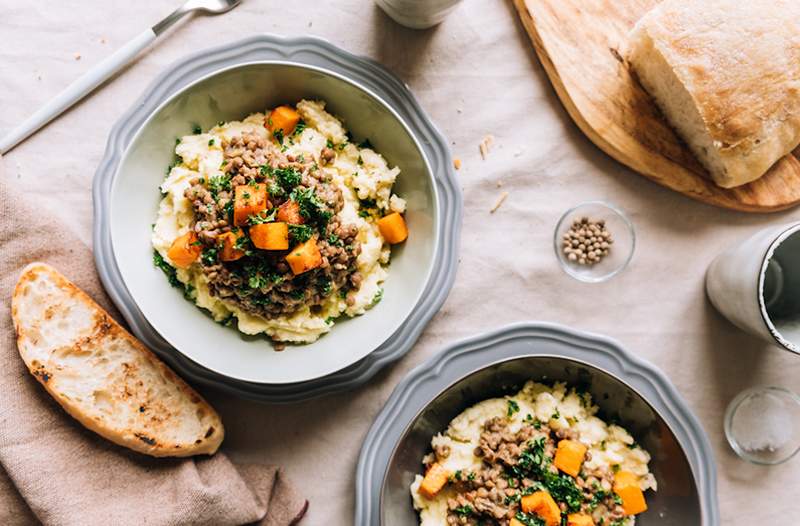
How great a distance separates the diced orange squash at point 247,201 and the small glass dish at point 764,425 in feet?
8.19

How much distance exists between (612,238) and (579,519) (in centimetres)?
134

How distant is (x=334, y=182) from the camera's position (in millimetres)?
3053

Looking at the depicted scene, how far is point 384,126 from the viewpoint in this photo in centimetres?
310

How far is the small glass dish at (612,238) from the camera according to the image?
3.48 meters

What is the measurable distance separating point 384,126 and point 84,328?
64.1 inches

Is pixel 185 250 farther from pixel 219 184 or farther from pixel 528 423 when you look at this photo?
pixel 528 423

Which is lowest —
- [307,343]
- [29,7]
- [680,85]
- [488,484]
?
[488,484]

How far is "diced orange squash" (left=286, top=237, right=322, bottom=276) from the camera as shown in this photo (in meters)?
2.82

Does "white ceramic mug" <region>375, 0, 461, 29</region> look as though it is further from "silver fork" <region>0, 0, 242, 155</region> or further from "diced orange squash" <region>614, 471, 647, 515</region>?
"diced orange squash" <region>614, 471, 647, 515</region>

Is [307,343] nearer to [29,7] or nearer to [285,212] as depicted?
[285,212]

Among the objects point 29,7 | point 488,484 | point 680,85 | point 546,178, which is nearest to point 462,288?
point 546,178

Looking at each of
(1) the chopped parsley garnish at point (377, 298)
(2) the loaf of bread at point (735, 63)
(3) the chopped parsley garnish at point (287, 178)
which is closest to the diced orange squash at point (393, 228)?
(1) the chopped parsley garnish at point (377, 298)

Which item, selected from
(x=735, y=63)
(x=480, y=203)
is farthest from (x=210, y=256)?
(x=735, y=63)

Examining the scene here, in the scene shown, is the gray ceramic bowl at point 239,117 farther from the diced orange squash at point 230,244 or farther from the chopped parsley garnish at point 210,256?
the diced orange squash at point 230,244
